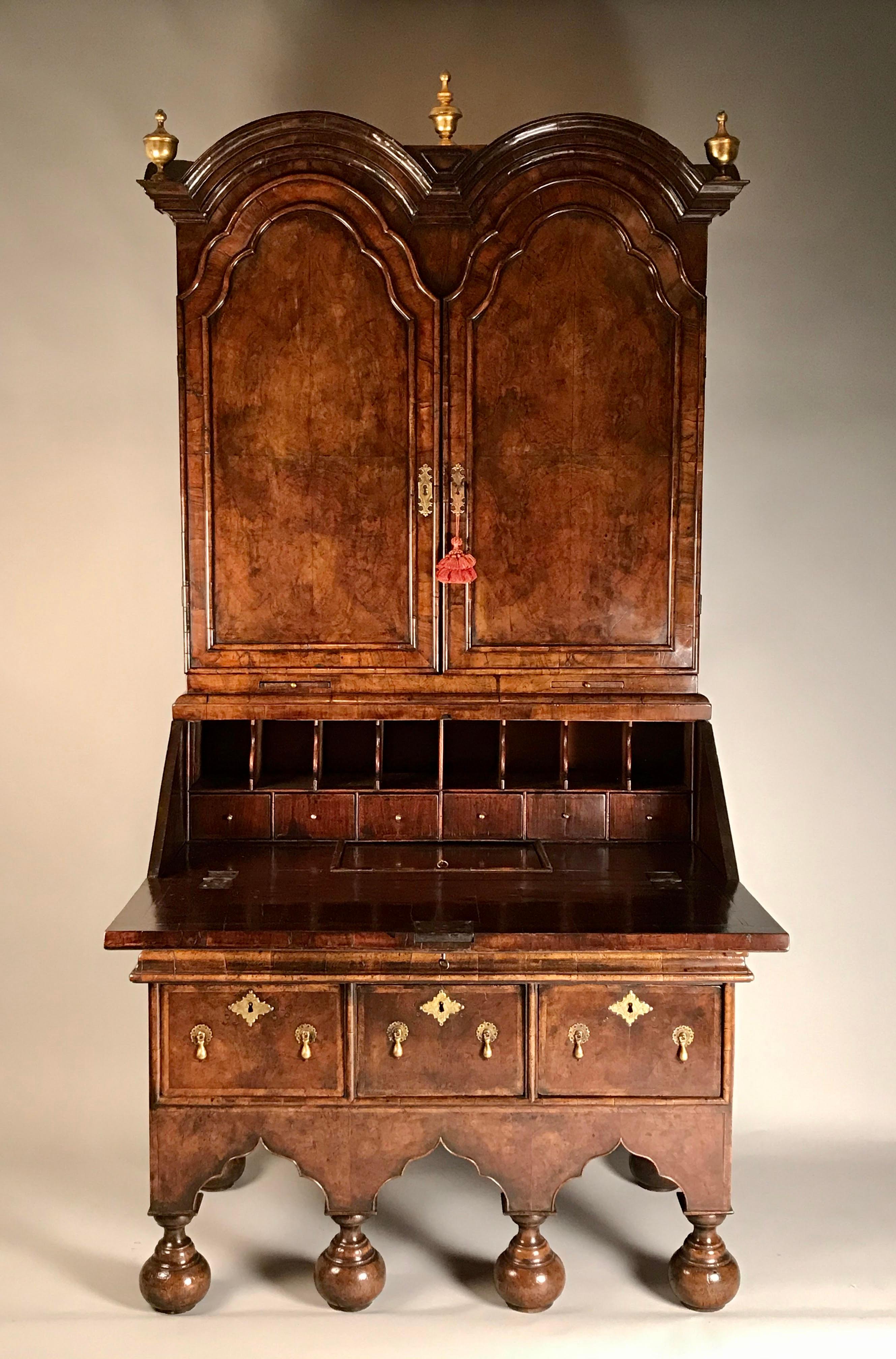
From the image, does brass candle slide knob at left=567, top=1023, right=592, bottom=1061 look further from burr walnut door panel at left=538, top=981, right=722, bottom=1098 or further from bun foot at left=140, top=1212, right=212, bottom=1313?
bun foot at left=140, top=1212, right=212, bottom=1313

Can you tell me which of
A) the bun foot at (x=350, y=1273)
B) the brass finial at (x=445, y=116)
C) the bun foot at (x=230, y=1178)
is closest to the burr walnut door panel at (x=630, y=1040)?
the bun foot at (x=350, y=1273)

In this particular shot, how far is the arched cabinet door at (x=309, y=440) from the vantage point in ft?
8.61

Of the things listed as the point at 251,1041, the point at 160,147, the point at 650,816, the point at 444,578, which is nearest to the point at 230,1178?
the point at 251,1041

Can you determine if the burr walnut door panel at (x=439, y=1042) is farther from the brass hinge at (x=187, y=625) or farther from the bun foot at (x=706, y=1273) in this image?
the brass hinge at (x=187, y=625)

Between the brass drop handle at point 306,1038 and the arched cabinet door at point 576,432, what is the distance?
30.8 inches

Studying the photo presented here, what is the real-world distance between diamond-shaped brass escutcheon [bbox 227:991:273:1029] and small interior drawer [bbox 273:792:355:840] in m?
0.55

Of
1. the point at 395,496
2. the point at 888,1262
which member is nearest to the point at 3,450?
the point at 395,496

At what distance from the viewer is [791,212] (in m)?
3.22

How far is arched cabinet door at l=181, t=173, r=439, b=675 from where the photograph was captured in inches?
103

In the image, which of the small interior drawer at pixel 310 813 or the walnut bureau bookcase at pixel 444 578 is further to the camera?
the small interior drawer at pixel 310 813

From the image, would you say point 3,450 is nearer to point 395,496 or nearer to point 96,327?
point 96,327

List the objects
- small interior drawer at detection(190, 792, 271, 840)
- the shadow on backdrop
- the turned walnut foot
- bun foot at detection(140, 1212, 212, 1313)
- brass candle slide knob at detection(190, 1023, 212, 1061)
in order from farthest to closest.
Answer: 1. the shadow on backdrop
2. the turned walnut foot
3. small interior drawer at detection(190, 792, 271, 840)
4. bun foot at detection(140, 1212, 212, 1313)
5. brass candle slide knob at detection(190, 1023, 212, 1061)

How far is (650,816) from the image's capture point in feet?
9.61

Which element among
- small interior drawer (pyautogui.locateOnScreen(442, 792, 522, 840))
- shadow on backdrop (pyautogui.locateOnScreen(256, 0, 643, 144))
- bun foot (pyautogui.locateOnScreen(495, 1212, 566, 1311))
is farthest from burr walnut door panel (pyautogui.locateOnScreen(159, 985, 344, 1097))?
shadow on backdrop (pyautogui.locateOnScreen(256, 0, 643, 144))
